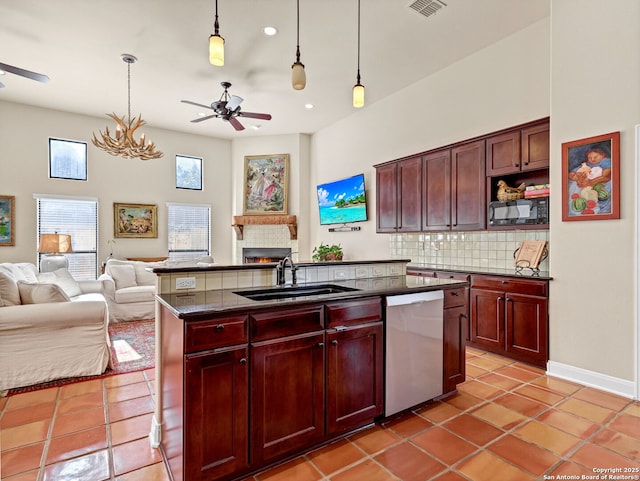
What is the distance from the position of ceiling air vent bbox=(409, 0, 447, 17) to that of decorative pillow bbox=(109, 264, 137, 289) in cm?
568

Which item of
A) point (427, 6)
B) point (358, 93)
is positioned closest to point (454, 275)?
point (358, 93)

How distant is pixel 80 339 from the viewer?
321 cm

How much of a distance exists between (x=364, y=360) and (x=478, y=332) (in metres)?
2.22

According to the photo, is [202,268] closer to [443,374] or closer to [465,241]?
[443,374]

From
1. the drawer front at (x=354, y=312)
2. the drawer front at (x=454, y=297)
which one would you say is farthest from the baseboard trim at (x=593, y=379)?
the drawer front at (x=354, y=312)

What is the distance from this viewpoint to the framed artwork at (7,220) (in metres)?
6.02

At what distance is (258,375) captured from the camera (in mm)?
1854

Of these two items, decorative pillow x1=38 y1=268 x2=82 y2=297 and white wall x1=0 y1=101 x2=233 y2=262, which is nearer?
decorative pillow x1=38 y1=268 x2=82 y2=297

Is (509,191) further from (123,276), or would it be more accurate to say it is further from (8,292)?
(123,276)

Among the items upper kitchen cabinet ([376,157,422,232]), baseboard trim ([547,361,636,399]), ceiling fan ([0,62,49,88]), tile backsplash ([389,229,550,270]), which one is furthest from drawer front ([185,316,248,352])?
ceiling fan ([0,62,49,88])

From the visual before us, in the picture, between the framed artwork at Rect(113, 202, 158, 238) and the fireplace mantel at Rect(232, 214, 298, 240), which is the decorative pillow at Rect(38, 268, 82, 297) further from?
the fireplace mantel at Rect(232, 214, 298, 240)

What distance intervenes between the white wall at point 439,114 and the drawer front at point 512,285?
1.85 meters

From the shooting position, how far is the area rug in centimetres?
313

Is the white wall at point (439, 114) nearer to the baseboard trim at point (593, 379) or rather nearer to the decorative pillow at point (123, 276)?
the baseboard trim at point (593, 379)
